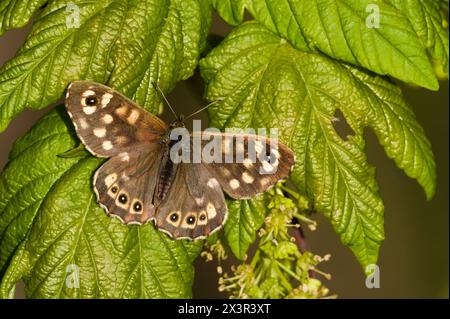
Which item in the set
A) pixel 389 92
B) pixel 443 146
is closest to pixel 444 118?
pixel 443 146

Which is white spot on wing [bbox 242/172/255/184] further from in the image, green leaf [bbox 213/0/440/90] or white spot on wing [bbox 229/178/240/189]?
green leaf [bbox 213/0/440/90]

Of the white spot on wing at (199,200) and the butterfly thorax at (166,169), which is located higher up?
the butterfly thorax at (166,169)

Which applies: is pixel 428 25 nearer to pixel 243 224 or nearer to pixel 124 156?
pixel 243 224

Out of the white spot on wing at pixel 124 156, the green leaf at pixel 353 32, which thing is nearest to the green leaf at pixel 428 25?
the green leaf at pixel 353 32

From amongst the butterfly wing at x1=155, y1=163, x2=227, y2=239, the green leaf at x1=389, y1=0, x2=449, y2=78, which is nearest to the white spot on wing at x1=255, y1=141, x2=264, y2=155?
the butterfly wing at x1=155, y1=163, x2=227, y2=239

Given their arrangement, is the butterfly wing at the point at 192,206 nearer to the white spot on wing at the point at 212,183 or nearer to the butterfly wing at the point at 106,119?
the white spot on wing at the point at 212,183

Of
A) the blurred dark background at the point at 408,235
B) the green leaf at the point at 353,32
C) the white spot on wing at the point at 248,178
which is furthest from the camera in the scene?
the blurred dark background at the point at 408,235
